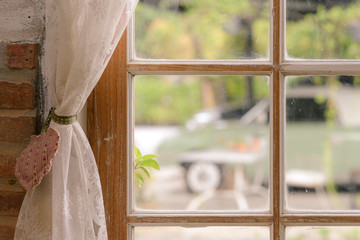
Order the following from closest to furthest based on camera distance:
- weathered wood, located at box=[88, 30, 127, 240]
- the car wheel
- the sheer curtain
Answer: the sheer curtain, weathered wood, located at box=[88, 30, 127, 240], the car wheel

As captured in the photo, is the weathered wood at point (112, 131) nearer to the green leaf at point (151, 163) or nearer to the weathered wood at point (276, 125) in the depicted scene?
the green leaf at point (151, 163)

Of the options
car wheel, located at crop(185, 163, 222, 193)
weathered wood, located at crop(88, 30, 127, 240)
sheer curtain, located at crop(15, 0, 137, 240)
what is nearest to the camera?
sheer curtain, located at crop(15, 0, 137, 240)

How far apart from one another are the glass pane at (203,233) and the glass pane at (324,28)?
1.75ft

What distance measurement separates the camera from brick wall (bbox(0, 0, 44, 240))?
1.04 metres

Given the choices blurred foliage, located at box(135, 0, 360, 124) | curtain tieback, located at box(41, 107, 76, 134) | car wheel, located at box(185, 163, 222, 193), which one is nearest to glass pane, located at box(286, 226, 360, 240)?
car wheel, located at box(185, 163, 222, 193)

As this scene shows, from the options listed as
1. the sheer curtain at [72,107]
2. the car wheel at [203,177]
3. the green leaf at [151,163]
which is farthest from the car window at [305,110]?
the sheer curtain at [72,107]

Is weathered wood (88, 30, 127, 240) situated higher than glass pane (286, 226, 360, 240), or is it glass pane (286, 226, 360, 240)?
weathered wood (88, 30, 127, 240)

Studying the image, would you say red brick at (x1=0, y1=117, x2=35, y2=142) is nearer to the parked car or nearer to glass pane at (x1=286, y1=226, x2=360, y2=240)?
the parked car

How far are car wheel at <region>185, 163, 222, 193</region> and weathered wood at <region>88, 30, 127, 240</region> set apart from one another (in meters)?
0.24

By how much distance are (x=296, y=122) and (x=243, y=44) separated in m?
0.28

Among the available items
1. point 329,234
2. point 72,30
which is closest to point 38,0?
point 72,30

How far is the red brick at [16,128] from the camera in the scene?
1037 mm

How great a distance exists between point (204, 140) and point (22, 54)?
615 mm

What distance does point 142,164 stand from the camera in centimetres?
124
